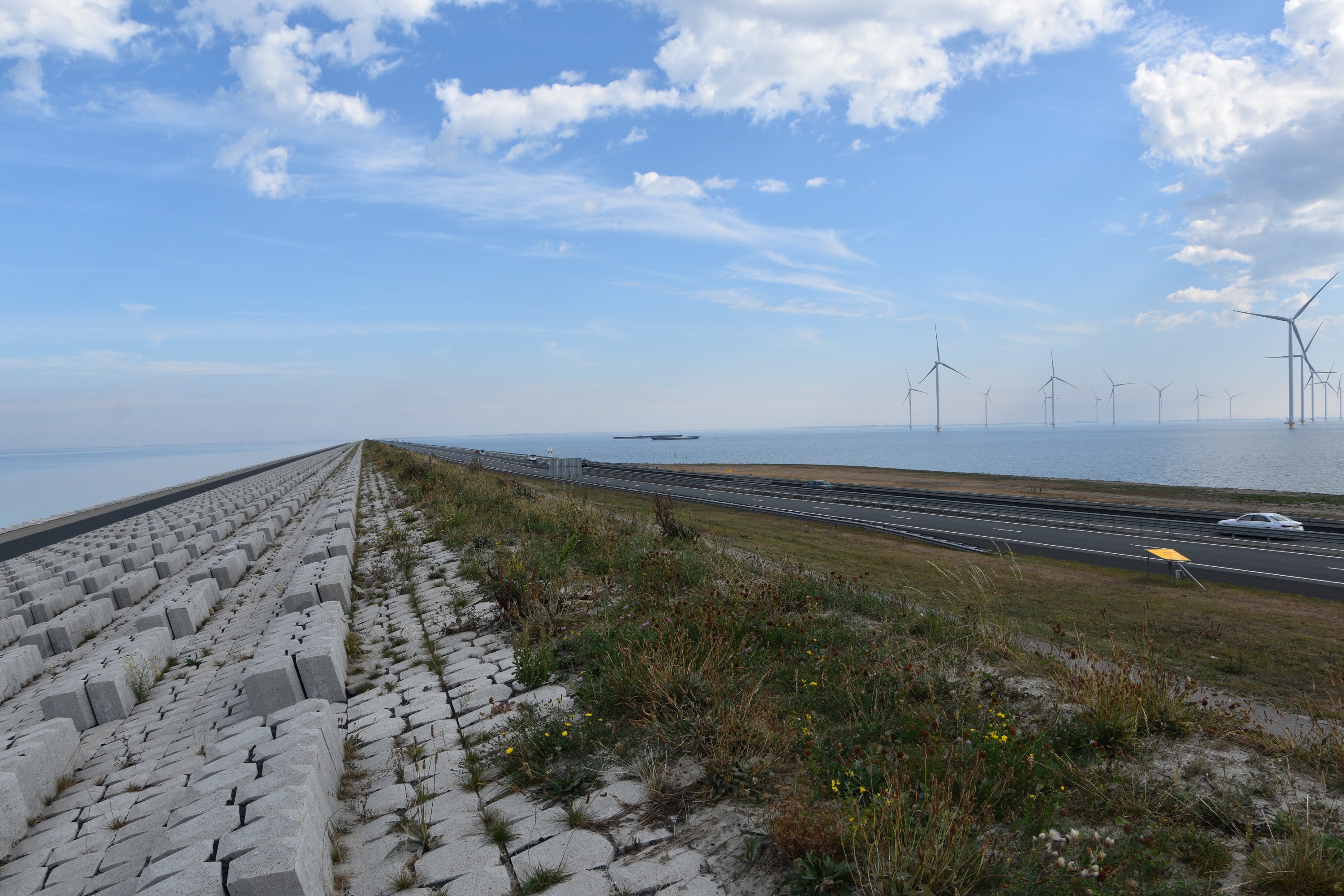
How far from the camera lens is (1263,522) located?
27.7 m

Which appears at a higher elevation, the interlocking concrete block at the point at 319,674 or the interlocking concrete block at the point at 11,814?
the interlocking concrete block at the point at 319,674

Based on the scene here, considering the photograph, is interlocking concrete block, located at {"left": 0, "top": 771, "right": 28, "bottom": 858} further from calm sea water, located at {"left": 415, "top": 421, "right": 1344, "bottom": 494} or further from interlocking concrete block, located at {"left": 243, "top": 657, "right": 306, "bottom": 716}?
calm sea water, located at {"left": 415, "top": 421, "right": 1344, "bottom": 494}

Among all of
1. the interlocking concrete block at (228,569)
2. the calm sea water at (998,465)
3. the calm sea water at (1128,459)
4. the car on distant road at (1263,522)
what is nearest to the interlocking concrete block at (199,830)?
the interlocking concrete block at (228,569)

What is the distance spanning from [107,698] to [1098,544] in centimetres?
2911

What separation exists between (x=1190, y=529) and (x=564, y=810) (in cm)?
3332

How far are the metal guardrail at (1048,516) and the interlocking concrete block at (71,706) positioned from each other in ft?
108

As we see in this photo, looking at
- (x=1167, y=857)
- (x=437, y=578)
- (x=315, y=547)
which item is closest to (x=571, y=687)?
(x=1167, y=857)

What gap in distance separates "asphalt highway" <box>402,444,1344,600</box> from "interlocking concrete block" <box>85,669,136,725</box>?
886 inches

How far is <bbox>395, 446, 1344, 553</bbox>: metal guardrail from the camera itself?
2645cm

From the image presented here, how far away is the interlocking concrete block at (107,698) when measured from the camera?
7.25 m

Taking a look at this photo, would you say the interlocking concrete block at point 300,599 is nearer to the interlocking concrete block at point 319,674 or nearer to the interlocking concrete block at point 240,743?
the interlocking concrete block at point 319,674

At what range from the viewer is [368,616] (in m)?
9.47

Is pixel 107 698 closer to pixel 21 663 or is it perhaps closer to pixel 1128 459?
pixel 21 663

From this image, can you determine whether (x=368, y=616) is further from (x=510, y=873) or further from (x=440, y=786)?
(x=510, y=873)
